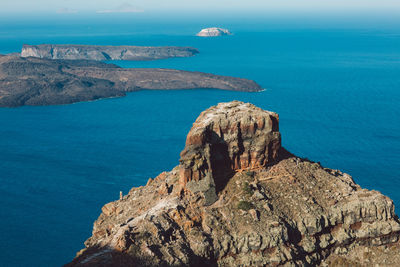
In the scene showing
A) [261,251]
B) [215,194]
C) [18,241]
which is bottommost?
[18,241]

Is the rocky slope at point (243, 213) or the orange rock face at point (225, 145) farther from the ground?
the orange rock face at point (225, 145)

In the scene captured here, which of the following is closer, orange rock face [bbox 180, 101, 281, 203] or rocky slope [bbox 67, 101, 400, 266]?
rocky slope [bbox 67, 101, 400, 266]

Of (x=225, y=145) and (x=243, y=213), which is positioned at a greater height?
A: (x=225, y=145)

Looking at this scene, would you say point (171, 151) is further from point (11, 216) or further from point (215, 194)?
point (215, 194)

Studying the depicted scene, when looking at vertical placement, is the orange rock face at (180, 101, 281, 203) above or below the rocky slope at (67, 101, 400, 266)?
Answer: above

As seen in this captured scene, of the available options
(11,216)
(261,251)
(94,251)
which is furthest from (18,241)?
(261,251)
